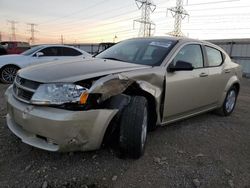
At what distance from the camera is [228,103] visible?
5082mm

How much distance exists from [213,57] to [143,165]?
8.93ft

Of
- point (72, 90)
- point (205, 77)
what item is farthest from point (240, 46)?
point (72, 90)

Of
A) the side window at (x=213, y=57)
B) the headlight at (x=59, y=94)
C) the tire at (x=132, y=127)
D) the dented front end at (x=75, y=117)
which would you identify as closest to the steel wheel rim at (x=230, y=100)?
the side window at (x=213, y=57)

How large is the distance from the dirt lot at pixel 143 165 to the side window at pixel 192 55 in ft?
4.04

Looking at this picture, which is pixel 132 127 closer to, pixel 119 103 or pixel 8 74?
pixel 119 103

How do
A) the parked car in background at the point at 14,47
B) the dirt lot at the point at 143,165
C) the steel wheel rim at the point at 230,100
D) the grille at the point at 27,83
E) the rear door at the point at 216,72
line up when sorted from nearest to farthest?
the dirt lot at the point at 143,165
the grille at the point at 27,83
the rear door at the point at 216,72
the steel wheel rim at the point at 230,100
the parked car in background at the point at 14,47

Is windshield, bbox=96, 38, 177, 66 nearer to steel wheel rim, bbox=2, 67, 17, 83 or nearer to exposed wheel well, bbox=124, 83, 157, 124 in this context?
exposed wheel well, bbox=124, 83, 157, 124

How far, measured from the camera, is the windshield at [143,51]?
135 inches

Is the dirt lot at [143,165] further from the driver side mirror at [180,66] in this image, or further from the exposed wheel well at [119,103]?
the driver side mirror at [180,66]

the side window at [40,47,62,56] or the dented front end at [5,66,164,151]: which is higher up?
the side window at [40,47,62,56]

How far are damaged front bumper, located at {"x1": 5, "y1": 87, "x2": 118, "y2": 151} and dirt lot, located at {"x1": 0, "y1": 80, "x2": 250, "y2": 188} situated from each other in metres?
0.32

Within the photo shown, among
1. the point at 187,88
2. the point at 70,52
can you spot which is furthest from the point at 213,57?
the point at 70,52

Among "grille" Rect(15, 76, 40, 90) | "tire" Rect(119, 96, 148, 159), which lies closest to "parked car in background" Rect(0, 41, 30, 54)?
"grille" Rect(15, 76, 40, 90)

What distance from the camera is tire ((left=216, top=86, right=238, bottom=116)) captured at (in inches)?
194
